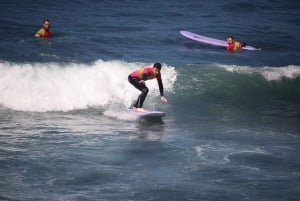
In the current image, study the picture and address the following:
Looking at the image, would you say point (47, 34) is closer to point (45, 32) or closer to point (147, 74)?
point (45, 32)

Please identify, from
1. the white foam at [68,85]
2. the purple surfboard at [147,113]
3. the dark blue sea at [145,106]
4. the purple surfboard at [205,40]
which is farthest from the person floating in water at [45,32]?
the purple surfboard at [147,113]

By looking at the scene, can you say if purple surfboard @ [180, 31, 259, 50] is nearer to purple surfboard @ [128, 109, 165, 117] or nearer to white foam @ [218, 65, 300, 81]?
white foam @ [218, 65, 300, 81]

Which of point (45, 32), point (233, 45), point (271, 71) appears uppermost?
point (45, 32)

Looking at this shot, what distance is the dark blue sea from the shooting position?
10.5 meters

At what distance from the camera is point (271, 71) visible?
20.8m

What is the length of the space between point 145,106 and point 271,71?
595 cm

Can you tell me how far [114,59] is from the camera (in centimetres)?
2136

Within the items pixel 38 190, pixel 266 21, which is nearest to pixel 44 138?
pixel 38 190

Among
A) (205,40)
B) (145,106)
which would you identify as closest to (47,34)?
(205,40)

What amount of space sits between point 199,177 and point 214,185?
17.7 inches

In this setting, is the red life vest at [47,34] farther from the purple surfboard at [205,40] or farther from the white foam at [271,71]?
the white foam at [271,71]

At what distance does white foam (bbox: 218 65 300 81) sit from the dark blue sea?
7 centimetres

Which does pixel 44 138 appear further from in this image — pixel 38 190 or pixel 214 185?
pixel 214 185

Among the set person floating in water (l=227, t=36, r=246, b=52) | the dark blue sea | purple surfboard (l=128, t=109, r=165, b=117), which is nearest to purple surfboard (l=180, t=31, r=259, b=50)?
the dark blue sea
